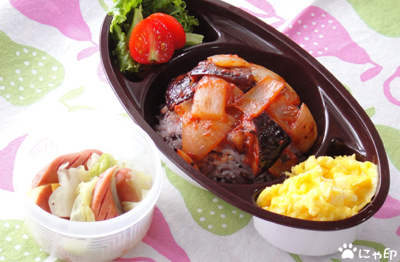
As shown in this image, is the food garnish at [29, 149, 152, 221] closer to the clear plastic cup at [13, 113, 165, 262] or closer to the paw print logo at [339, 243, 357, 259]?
the clear plastic cup at [13, 113, 165, 262]

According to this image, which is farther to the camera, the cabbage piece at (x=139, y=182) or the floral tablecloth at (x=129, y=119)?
the floral tablecloth at (x=129, y=119)

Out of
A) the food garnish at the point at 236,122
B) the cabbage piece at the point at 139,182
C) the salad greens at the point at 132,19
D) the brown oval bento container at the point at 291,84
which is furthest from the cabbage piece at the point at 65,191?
the salad greens at the point at 132,19

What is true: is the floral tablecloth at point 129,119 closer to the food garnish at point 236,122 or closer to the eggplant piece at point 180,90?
the food garnish at point 236,122

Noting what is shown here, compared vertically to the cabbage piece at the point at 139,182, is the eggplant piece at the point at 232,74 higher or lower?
higher

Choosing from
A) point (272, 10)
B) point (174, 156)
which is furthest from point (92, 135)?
point (272, 10)

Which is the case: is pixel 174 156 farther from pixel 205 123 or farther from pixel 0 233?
pixel 0 233

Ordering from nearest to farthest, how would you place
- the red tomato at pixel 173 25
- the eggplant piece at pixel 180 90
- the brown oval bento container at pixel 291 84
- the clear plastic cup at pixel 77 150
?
the clear plastic cup at pixel 77 150 < the brown oval bento container at pixel 291 84 < the eggplant piece at pixel 180 90 < the red tomato at pixel 173 25

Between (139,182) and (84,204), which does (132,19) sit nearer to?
(139,182)
